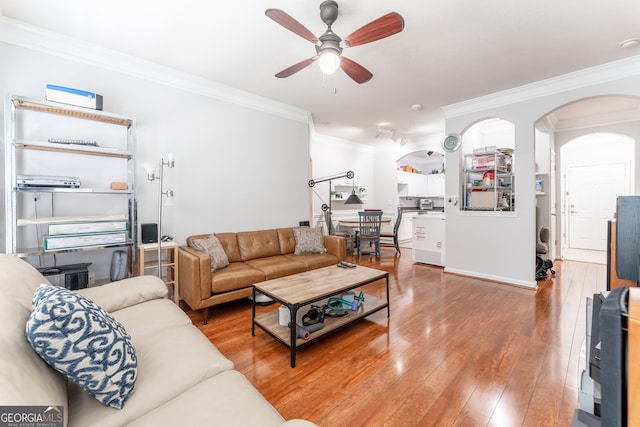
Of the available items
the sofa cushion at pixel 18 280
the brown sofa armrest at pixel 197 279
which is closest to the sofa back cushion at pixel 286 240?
the brown sofa armrest at pixel 197 279

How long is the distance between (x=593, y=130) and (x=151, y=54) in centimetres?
702

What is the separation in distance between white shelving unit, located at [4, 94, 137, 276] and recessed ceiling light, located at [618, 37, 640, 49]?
478cm

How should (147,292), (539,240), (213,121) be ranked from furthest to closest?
1. (539,240)
2. (213,121)
3. (147,292)

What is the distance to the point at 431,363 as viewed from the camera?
195 cm

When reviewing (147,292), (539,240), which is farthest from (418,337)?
(539,240)

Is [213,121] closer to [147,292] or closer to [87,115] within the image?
[87,115]

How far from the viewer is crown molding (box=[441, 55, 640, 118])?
2943 mm

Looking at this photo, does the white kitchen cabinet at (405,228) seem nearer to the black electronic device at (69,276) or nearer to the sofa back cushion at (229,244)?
the sofa back cushion at (229,244)

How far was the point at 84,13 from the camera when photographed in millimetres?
2166

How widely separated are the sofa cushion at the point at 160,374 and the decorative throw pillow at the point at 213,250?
1401mm

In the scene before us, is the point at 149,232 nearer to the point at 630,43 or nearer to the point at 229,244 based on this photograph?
the point at 229,244

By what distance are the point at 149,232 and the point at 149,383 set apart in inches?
86.1

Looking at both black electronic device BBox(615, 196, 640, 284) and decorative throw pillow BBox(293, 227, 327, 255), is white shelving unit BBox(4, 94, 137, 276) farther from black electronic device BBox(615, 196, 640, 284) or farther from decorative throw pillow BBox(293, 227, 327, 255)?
black electronic device BBox(615, 196, 640, 284)

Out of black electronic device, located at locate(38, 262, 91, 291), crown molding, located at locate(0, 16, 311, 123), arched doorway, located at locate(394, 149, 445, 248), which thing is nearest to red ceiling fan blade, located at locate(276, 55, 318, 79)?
crown molding, located at locate(0, 16, 311, 123)
